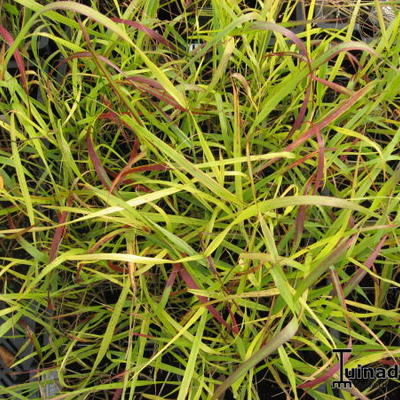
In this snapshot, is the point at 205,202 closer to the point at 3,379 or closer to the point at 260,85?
the point at 260,85

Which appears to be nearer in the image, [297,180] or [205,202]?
[205,202]

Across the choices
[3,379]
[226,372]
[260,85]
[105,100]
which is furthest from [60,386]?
[260,85]

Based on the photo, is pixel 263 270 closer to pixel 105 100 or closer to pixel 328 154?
pixel 328 154

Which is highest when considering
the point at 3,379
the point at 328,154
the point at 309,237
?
the point at 328,154

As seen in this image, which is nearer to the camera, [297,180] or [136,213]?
[136,213]

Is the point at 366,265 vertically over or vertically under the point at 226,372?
over

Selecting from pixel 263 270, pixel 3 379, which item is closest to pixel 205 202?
pixel 263 270
